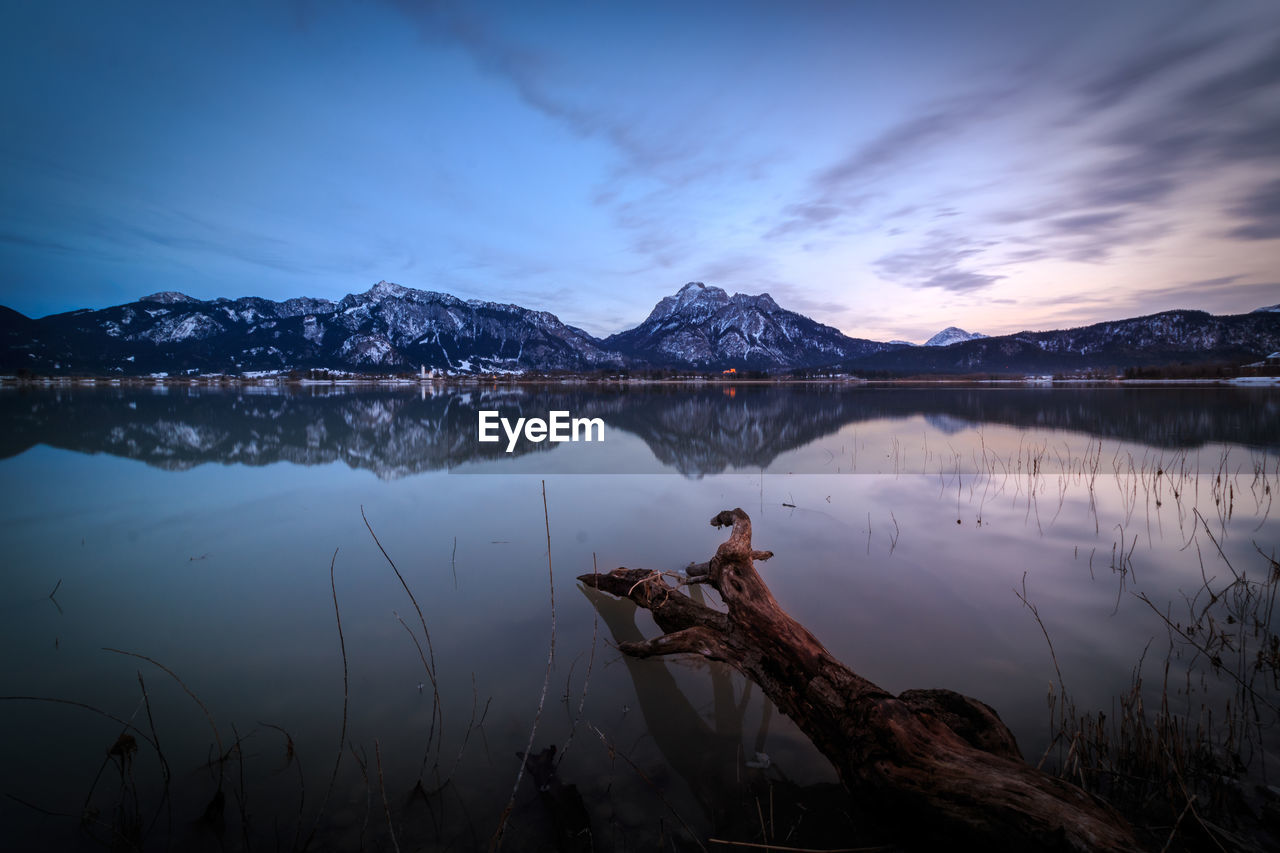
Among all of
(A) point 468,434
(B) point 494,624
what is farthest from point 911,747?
(A) point 468,434

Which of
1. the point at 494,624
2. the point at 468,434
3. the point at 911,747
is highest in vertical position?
the point at 911,747

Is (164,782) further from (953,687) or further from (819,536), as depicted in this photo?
(819,536)

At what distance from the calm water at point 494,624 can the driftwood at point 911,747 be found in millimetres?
459

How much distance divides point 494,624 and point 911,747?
432cm

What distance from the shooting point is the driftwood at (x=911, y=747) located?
2.36m

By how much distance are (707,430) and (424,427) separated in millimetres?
16021

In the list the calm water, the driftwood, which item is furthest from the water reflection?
the driftwood

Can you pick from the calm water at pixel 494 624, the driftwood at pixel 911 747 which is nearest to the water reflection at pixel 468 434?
the calm water at pixel 494 624

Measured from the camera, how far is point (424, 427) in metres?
29.3

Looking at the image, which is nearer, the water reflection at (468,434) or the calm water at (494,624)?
the calm water at (494,624)

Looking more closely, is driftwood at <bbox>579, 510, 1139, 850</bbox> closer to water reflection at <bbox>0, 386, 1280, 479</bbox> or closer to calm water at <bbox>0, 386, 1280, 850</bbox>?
calm water at <bbox>0, 386, 1280, 850</bbox>

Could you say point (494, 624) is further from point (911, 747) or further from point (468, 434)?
point (468, 434)

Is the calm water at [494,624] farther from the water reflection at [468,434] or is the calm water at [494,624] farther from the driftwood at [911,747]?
the water reflection at [468,434]

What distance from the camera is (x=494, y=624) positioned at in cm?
578
